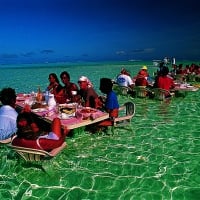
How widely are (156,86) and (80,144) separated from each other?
768 cm


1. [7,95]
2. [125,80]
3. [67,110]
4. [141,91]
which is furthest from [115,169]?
[125,80]

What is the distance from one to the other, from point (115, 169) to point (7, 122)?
2.66 metres

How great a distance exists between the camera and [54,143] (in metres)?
6.70

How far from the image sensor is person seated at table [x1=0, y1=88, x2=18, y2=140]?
7.25 meters

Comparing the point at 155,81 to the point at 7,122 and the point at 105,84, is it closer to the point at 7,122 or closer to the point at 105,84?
the point at 105,84

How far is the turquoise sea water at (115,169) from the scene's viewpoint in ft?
19.5

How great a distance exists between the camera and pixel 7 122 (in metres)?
7.28

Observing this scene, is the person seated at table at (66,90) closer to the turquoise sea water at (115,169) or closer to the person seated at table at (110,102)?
the turquoise sea water at (115,169)

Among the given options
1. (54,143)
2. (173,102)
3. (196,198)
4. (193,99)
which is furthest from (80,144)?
(193,99)

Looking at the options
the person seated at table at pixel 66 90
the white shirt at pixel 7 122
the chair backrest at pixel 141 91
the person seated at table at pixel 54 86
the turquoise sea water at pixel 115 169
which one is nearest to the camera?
the turquoise sea water at pixel 115 169

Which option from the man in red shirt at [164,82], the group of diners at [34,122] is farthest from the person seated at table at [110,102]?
the man in red shirt at [164,82]

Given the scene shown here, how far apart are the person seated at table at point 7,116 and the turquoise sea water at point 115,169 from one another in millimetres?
338

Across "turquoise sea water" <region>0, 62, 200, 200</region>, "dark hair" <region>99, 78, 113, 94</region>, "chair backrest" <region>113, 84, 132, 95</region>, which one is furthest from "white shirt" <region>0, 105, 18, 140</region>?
"chair backrest" <region>113, 84, 132, 95</region>

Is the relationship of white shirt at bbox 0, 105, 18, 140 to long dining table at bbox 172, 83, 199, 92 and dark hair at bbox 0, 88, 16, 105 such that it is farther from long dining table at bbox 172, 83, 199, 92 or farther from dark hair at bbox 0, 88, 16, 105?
long dining table at bbox 172, 83, 199, 92
